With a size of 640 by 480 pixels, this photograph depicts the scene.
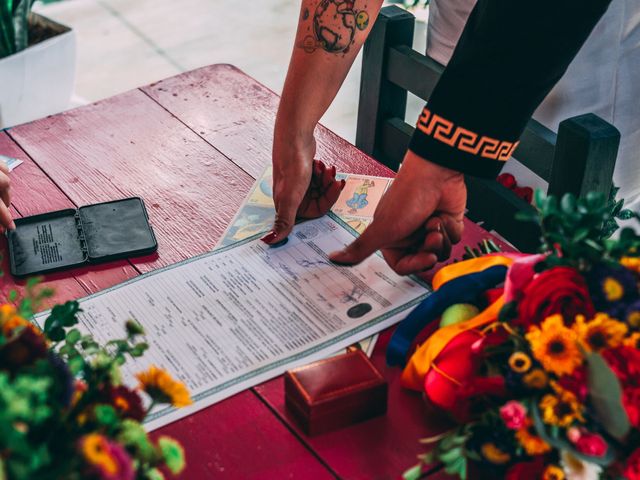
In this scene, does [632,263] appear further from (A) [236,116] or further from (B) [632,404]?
(A) [236,116]

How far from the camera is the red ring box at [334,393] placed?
0.82m

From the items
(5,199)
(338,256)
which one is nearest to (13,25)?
(5,199)

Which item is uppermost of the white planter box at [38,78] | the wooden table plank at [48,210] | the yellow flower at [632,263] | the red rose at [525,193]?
the yellow flower at [632,263]

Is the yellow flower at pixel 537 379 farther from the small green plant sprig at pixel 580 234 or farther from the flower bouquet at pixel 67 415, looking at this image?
the flower bouquet at pixel 67 415

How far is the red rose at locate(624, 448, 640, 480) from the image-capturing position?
639 millimetres

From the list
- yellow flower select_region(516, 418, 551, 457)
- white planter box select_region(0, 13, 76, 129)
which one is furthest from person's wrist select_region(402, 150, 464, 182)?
white planter box select_region(0, 13, 76, 129)

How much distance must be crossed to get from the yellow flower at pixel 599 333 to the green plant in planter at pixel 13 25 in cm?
190

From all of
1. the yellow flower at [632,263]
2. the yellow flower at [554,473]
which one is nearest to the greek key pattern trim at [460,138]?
the yellow flower at [632,263]

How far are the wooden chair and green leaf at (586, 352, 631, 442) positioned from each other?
1.69 ft

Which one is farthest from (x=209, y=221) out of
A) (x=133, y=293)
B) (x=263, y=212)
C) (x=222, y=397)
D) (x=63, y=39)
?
(x=63, y=39)

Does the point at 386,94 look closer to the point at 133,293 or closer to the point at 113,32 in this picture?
the point at 133,293

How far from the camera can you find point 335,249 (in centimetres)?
114

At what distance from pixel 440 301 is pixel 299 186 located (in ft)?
1.17

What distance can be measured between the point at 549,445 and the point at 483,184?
29.2 inches
